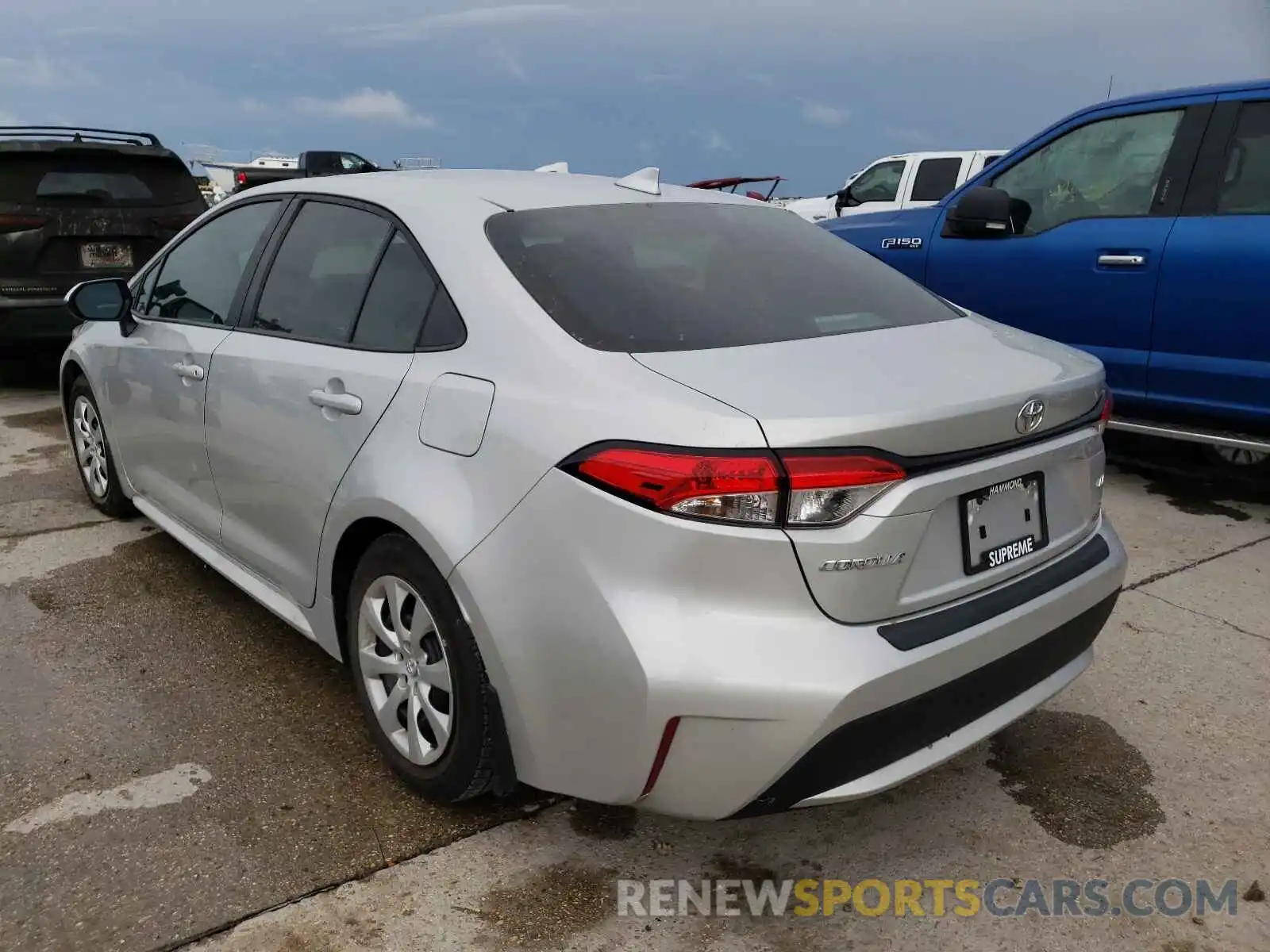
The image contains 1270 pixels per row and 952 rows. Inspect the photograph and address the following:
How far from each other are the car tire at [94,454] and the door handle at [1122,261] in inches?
178

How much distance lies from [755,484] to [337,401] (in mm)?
1235

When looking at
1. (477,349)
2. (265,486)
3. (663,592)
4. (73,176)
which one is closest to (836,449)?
(663,592)

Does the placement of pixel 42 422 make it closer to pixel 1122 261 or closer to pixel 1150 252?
pixel 1122 261

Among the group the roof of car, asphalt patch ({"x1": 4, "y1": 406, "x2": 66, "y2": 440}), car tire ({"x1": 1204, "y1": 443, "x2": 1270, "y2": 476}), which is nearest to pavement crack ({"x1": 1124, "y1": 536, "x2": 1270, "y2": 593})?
car tire ({"x1": 1204, "y1": 443, "x2": 1270, "y2": 476})

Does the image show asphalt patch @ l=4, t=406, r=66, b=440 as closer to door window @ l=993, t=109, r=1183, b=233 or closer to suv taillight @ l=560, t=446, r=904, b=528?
suv taillight @ l=560, t=446, r=904, b=528

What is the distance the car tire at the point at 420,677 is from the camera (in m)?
2.28

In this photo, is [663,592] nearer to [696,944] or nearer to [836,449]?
[836,449]

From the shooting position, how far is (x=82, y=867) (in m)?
2.37

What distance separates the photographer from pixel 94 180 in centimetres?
706

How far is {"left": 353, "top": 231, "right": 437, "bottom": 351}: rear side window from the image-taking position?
8.38 feet

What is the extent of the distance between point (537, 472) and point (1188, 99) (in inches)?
170

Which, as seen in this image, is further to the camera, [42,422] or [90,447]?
[42,422]

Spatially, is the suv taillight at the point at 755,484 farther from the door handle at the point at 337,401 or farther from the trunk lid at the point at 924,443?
the door handle at the point at 337,401

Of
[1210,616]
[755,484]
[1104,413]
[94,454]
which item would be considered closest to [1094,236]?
[1210,616]
